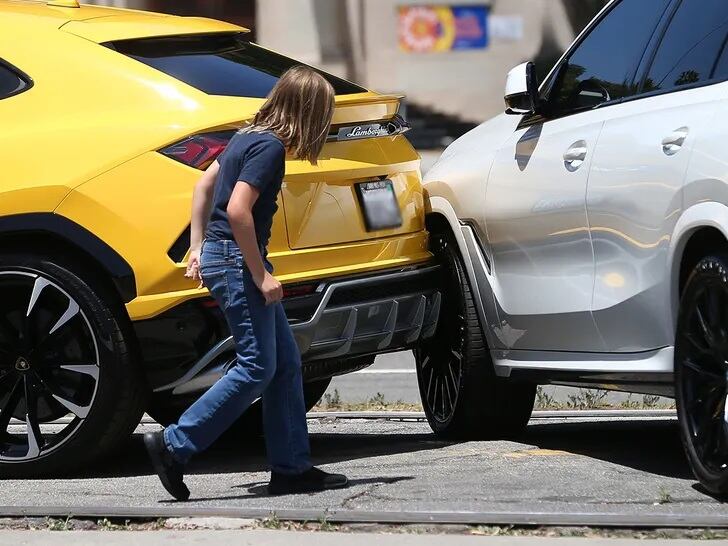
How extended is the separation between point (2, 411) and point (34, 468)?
0.27 meters

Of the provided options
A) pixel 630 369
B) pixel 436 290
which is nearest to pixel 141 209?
pixel 436 290

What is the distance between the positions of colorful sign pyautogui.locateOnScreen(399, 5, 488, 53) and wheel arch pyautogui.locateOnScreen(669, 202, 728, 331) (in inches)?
534

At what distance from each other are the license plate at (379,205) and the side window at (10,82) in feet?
4.45

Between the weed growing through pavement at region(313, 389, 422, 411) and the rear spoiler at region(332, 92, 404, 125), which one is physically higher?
the rear spoiler at region(332, 92, 404, 125)

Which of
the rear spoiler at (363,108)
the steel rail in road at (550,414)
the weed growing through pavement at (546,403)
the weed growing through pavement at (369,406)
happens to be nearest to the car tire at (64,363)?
the rear spoiler at (363,108)

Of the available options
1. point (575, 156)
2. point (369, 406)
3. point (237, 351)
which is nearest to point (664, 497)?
point (575, 156)

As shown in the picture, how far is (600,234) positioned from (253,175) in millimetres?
1320

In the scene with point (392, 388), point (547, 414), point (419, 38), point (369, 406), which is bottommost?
point (392, 388)

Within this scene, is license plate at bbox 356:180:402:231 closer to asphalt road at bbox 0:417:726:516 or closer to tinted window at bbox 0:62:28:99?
asphalt road at bbox 0:417:726:516

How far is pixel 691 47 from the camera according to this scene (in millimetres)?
5512

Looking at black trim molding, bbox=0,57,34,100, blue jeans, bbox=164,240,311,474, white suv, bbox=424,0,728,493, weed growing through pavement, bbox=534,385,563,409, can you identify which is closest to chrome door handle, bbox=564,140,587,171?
white suv, bbox=424,0,728,493

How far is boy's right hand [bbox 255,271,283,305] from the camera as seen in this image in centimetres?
531

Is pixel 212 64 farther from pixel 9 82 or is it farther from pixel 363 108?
pixel 9 82

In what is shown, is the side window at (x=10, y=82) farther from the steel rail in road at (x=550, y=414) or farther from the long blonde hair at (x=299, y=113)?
the steel rail in road at (x=550, y=414)
